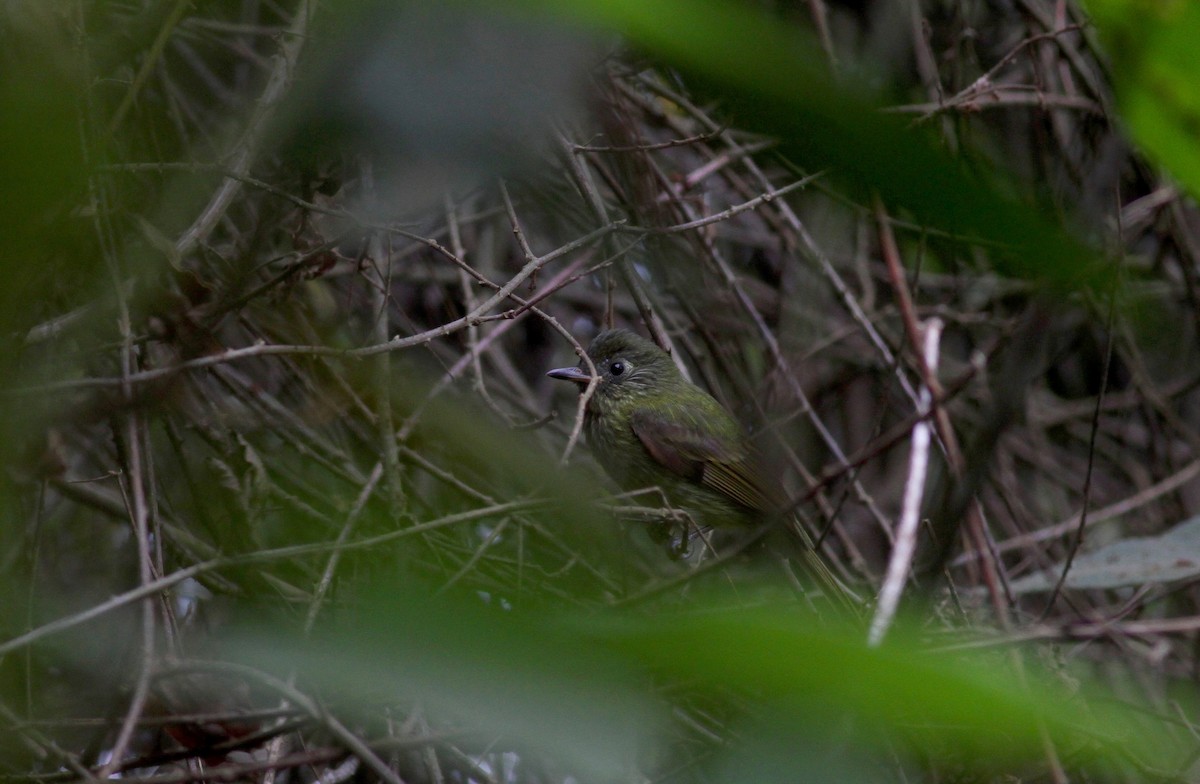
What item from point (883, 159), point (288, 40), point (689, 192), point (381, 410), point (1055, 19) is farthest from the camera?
point (1055, 19)

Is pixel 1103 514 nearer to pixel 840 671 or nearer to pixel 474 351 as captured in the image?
pixel 474 351

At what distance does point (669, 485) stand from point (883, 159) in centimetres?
503

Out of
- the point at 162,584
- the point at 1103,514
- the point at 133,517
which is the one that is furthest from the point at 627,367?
the point at 162,584

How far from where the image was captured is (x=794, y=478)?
5.64 m

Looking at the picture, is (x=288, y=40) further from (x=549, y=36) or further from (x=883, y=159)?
(x=883, y=159)

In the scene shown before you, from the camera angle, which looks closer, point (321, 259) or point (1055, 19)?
point (321, 259)

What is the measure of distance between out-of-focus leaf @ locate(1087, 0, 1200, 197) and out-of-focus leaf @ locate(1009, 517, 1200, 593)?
3.73 metres

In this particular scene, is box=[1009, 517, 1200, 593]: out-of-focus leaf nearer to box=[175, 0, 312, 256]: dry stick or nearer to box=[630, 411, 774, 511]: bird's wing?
box=[630, 411, 774, 511]: bird's wing

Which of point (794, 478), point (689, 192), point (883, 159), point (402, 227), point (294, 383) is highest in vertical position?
point (883, 159)

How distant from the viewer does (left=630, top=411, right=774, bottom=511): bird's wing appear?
17.5ft

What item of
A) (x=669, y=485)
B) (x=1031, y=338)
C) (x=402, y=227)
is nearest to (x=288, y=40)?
(x=402, y=227)

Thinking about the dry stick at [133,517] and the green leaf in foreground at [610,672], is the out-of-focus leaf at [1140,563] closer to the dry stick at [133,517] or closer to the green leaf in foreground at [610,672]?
the dry stick at [133,517]

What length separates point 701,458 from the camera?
5418mm

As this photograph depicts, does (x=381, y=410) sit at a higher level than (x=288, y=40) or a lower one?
lower
